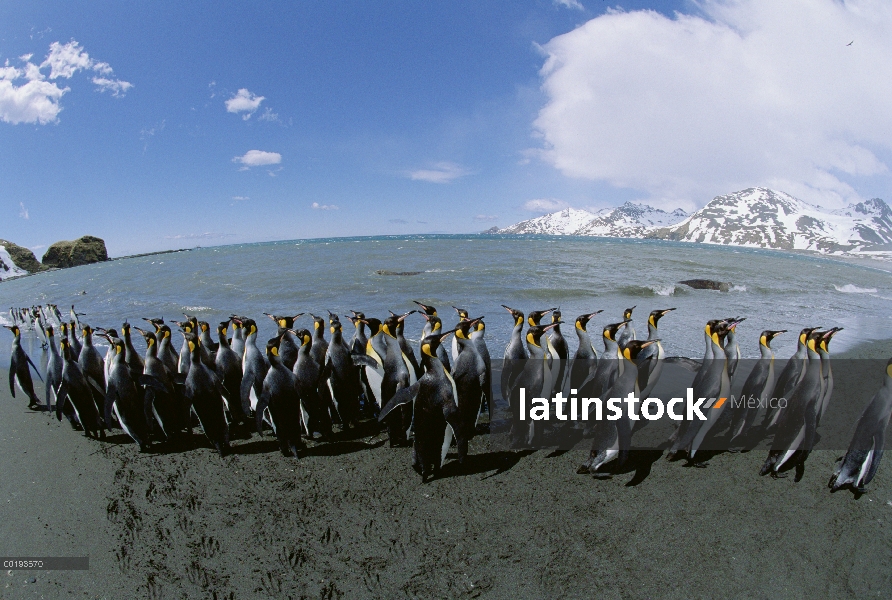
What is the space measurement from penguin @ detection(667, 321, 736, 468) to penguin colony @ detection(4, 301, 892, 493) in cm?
1

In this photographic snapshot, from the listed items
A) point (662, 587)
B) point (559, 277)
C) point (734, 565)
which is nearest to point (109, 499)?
point (662, 587)

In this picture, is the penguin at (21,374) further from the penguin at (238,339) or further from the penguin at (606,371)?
the penguin at (606,371)

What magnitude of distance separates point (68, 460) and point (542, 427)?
16.4ft

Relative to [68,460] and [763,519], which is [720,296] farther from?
[68,460]

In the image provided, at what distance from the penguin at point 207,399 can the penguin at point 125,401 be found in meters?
0.59

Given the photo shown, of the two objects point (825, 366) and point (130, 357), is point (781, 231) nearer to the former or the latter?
point (825, 366)

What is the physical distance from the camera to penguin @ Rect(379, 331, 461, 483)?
14.0 feet

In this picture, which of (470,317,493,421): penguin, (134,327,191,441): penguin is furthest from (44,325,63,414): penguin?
(470,317,493,421): penguin

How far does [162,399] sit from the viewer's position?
5.05 metres

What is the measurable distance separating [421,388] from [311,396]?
1502 mm

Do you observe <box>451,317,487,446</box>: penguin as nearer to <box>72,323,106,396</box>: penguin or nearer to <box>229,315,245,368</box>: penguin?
<box>229,315,245,368</box>: penguin

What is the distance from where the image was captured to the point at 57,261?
54.6 m

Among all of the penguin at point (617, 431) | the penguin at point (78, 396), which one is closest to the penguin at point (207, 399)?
the penguin at point (78, 396)

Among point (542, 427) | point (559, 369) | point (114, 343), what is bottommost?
point (542, 427)
